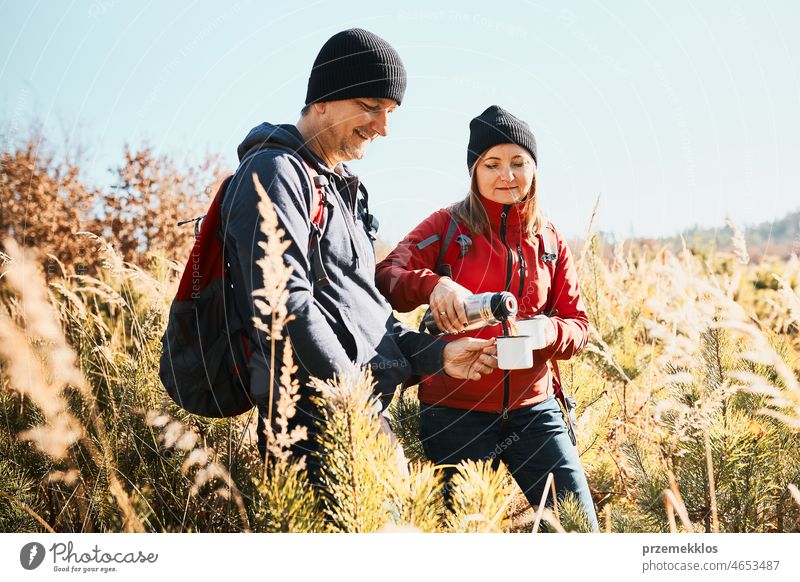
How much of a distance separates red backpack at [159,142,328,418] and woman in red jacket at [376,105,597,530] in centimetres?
64

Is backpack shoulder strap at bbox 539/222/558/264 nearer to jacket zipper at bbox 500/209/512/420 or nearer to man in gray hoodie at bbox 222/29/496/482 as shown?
jacket zipper at bbox 500/209/512/420

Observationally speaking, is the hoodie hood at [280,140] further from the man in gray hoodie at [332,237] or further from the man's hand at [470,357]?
the man's hand at [470,357]

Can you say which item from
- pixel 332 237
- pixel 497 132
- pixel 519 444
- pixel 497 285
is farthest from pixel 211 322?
pixel 497 132

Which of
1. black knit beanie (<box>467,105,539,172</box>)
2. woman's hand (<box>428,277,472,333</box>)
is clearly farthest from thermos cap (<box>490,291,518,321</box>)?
black knit beanie (<box>467,105,539,172</box>)

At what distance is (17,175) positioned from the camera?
351 centimetres

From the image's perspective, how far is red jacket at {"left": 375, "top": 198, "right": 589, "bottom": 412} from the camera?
2475 mm

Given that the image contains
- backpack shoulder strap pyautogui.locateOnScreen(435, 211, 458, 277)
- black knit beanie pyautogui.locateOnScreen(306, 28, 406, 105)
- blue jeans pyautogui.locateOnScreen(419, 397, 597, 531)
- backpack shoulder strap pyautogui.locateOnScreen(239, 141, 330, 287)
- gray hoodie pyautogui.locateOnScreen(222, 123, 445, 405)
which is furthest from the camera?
backpack shoulder strap pyautogui.locateOnScreen(435, 211, 458, 277)

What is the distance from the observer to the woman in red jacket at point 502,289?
97.0 inches

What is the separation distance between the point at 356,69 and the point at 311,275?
0.70m

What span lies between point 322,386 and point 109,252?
1.48m

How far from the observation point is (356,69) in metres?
2.14
